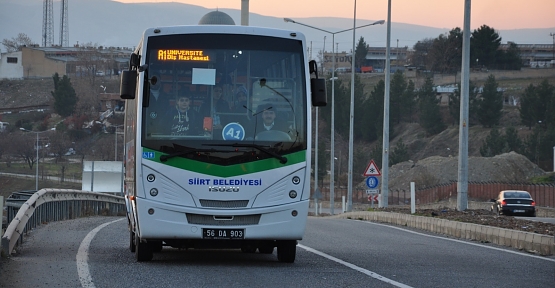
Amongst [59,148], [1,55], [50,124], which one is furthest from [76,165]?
[1,55]

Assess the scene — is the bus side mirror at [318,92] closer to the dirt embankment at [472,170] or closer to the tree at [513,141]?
the dirt embankment at [472,170]

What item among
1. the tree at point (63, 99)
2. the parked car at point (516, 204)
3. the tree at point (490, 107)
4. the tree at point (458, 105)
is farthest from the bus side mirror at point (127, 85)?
the tree at point (63, 99)

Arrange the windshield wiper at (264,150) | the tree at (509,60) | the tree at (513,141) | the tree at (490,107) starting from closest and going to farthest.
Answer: the windshield wiper at (264,150) < the tree at (513,141) < the tree at (490,107) < the tree at (509,60)

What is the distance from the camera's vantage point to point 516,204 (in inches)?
1683

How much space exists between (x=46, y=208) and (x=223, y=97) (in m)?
13.5

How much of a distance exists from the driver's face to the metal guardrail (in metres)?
4.14

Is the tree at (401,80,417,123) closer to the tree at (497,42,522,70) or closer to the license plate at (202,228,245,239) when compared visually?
the tree at (497,42,522,70)

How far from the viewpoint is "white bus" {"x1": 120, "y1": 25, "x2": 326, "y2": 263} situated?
12.5m

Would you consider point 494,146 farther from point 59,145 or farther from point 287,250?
point 287,250

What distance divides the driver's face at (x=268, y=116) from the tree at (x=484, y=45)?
124 m

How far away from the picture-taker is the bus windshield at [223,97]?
12672 millimetres

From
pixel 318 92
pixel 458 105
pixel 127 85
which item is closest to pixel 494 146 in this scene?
pixel 458 105

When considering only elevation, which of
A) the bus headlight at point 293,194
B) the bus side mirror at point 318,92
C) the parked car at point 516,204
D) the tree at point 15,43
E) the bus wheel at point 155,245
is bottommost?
the parked car at point 516,204

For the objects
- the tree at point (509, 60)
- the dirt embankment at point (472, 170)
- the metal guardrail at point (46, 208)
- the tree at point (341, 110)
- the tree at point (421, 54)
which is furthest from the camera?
the tree at point (421, 54)
